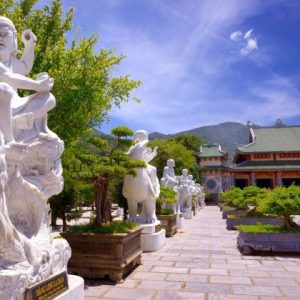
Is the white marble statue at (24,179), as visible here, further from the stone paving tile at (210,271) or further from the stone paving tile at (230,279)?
the stone paving tile at (210,271)

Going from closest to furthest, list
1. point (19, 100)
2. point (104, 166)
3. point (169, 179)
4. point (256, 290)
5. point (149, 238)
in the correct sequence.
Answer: point (19, 100)
point (256, 290)
point (104, 166)
point (149, 238)
point (169, 179)

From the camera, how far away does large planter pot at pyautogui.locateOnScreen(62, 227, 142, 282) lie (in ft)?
17.2

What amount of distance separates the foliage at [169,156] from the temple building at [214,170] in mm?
8809

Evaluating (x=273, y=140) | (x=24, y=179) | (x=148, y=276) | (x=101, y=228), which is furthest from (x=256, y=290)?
(x=273, y=140)

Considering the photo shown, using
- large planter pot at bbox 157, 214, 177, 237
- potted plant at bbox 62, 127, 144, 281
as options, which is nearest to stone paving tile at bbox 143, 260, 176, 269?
potted plant at bbox 62, 127, 144, 281

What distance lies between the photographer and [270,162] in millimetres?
32281

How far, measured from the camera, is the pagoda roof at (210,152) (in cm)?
4278

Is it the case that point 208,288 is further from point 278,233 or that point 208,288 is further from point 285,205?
point 285,205

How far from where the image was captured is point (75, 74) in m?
6.50

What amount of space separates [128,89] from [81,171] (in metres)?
4.16

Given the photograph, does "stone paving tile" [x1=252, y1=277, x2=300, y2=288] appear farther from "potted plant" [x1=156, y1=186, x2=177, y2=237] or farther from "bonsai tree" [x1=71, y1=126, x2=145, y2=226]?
"potted plant" [x1=156, y1=186, x2=177, y2=237]

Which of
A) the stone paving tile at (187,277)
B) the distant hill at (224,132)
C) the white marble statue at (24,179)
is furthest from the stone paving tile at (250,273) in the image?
the distant hill at (224,132)

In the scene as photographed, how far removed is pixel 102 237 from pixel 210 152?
38883mm

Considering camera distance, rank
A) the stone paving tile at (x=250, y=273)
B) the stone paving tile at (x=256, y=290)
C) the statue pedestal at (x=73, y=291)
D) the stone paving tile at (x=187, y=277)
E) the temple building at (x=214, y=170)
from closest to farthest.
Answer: the statue pedestal at (x=73, y=291) < the stone paving tile at (x=256, y=290) < the stone paving tile at (x=187, y=277) < the stone paving tile at (x=250, y=273) < the temple building at (x=214, y=170)
